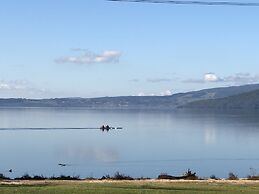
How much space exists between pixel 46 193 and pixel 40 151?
185ft

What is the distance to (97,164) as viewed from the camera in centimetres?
5822

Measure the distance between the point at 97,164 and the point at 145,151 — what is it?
18194mm

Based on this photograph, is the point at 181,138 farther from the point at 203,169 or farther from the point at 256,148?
the point at 203,169

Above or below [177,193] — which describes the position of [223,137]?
above

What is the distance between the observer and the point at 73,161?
2443 inches

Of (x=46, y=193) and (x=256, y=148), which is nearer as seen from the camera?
(x=46, y=193)

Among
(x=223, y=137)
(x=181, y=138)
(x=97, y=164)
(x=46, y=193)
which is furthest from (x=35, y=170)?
(x=223, y=137)

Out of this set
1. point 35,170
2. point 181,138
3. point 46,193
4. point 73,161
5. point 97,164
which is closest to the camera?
point 46,193

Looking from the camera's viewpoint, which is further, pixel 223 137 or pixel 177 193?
pixel 223 137

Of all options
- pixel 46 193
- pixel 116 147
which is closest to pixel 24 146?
pixel 116 147

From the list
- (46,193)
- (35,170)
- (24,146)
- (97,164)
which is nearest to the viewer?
(46,193)

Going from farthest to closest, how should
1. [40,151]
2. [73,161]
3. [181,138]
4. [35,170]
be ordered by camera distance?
[181,138] → [40,151] → [73,161] → [35,170]

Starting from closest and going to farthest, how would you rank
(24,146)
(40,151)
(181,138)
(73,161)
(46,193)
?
(46,193)
(73,161)
(40,151)
(24,146)
(181,138)

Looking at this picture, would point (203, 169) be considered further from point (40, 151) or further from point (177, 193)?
point (177, 193)
